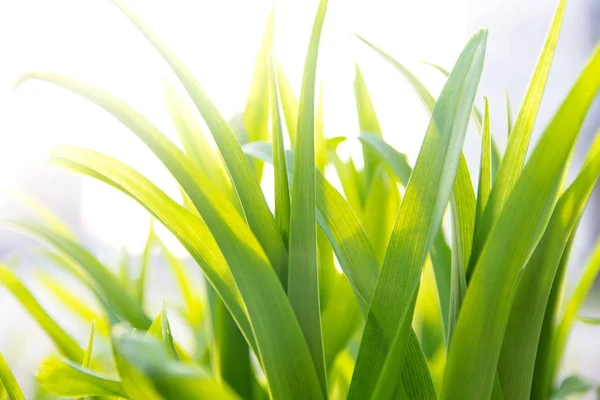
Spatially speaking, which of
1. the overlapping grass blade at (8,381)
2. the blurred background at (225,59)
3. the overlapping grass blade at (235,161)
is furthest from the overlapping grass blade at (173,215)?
the blurred background at (225,59)

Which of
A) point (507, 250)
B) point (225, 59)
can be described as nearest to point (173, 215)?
point (507, 250)

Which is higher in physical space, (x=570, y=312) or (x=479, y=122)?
(x=479, y=122)

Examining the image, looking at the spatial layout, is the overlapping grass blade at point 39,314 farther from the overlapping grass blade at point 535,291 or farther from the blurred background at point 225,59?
the blurred background at point 225,59

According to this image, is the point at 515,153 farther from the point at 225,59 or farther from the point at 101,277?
the point at 225,59

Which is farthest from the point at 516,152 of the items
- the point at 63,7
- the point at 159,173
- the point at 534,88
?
the point at 63,7

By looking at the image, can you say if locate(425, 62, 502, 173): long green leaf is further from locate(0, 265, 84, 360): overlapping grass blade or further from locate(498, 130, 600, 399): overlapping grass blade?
locate(0, 265, 84, 360): overlapping grass blade
